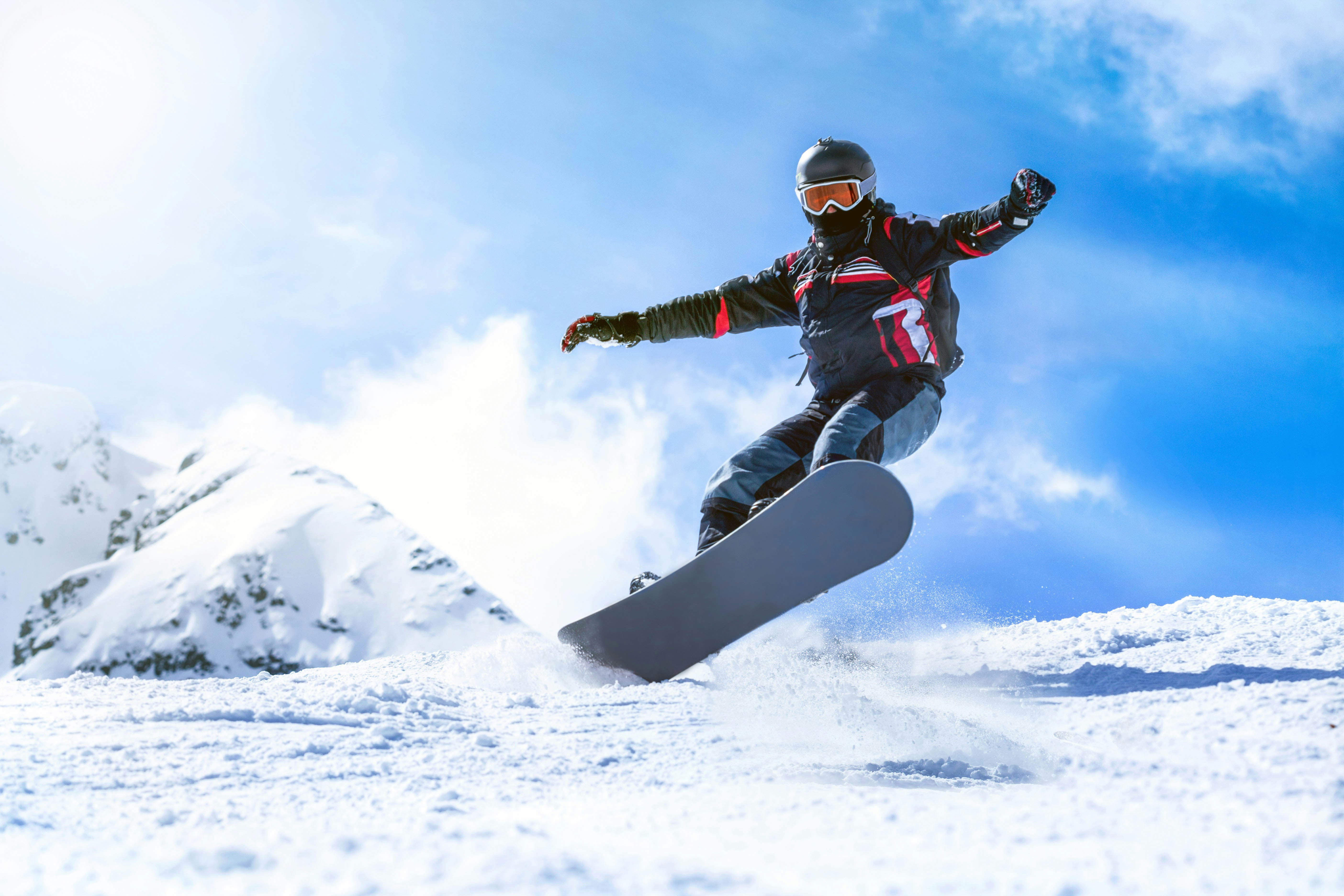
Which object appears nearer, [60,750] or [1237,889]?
[1237,889]

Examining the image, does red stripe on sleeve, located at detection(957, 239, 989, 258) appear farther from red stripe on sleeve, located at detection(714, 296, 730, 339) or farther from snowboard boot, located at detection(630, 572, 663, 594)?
snowboard boot, located at detection(630, 572, 663, 594)

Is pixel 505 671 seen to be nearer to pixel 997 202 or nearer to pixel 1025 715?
pixel 1025 715

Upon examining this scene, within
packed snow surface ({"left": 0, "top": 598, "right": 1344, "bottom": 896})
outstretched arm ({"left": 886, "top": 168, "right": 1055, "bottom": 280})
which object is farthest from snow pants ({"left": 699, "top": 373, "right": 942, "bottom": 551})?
packed snow surface ({"left": 0, "top": 598, "right": 1344, "bottom": 896})

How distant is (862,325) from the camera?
4.05m

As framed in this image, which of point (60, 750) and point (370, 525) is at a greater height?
point (370, 525)

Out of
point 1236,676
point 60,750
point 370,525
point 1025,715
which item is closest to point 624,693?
point 1025,715

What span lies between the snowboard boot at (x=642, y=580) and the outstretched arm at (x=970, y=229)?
2.11 m

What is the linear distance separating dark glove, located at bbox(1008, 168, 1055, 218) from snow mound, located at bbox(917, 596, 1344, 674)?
2087mm

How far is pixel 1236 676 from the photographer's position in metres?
2.60

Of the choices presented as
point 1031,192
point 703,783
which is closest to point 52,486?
point 1031,192

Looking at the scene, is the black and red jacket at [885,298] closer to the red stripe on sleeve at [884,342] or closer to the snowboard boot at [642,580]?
the red stripe on sleeve at [884,342]

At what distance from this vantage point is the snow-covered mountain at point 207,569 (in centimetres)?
7400

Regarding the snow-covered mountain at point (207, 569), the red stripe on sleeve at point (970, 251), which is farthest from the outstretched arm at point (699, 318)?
the snow-covered mountain at point (207, 569)

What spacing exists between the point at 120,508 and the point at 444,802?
13592 centimetres
